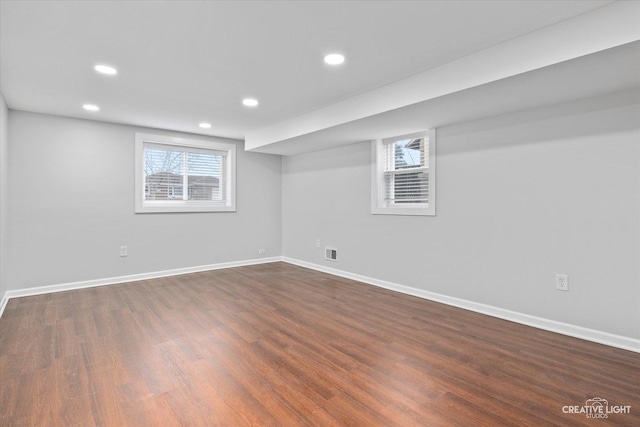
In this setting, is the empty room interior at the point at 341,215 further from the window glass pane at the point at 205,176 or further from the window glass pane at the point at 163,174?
the window glass pane at the point at 205,176

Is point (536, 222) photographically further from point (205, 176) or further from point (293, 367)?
point (205, 176)

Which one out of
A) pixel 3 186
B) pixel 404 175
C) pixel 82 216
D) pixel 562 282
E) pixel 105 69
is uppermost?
pixel 105 69

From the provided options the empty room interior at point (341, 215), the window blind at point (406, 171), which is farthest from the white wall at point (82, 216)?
the window blind at point (406, 171)

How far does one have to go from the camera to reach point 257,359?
7.94 ft

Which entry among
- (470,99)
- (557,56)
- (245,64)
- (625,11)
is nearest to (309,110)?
(245,64)

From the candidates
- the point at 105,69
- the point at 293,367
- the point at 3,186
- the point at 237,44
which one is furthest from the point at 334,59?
the point at 3,186

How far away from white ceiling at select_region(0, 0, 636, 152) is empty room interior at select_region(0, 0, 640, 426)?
22 millimetres

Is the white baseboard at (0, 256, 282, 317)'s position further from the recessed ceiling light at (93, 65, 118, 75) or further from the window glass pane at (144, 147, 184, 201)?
the recessed ceiling light at (93, 65, 118, 75)

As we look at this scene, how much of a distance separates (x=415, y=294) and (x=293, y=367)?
7.51 feet

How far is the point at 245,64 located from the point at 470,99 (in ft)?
6.46

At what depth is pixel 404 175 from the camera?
4.43m

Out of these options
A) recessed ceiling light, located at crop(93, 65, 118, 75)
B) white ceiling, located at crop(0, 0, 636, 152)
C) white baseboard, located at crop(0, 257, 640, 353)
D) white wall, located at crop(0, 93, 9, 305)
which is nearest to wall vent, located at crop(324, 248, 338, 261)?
white baseboard, located at crop(0, 257, 640, 353)

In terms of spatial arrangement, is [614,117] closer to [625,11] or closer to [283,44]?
[625,11]

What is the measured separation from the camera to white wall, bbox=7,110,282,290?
408 centimetres
